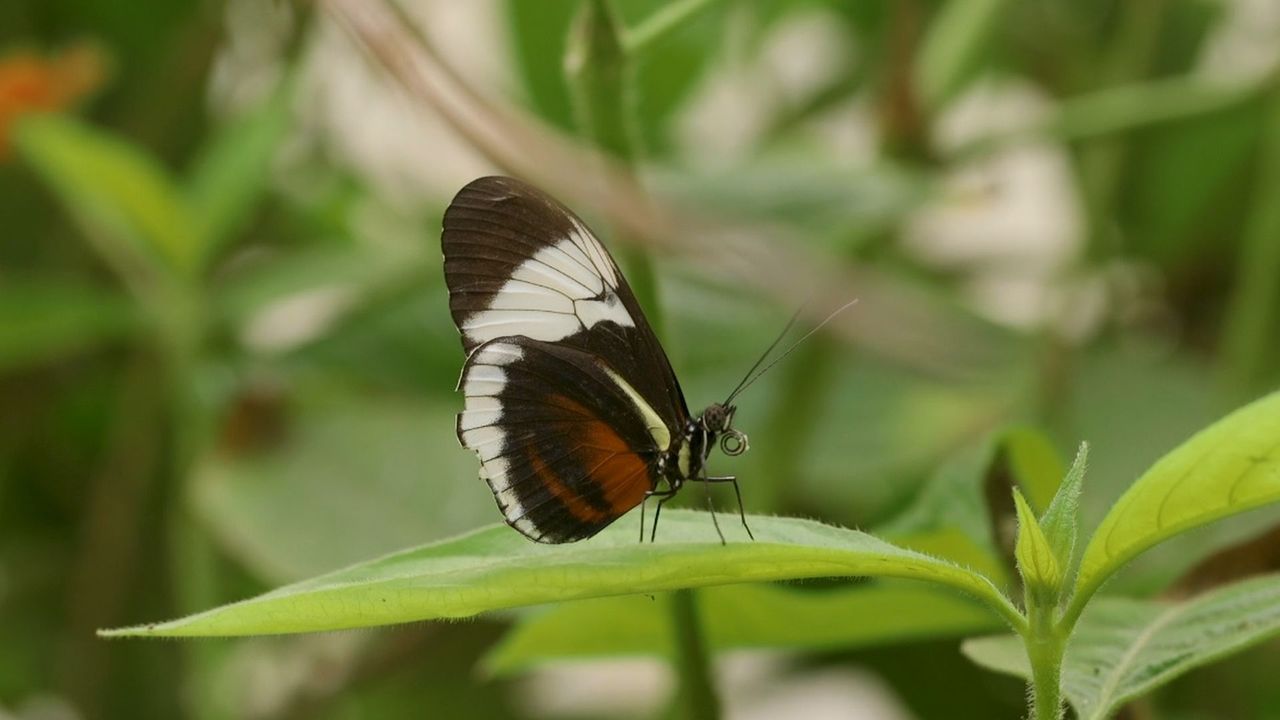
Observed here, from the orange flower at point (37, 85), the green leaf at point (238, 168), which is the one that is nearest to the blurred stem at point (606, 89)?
the green leaf at point (238, 168)

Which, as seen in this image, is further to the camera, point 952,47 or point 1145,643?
point 952,47

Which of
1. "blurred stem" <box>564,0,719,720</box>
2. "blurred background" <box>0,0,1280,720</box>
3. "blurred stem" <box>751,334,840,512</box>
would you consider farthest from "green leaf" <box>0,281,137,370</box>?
"blurred stem" <box>564,0,719,720</box>

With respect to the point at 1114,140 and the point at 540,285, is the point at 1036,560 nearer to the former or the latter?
the point at 540,285

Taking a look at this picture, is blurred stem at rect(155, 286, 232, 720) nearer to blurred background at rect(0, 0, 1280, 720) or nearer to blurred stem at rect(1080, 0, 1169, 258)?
blurred background at rect(0, 0, 1280, 720)

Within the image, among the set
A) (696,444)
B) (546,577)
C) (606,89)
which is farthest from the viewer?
(696,444)

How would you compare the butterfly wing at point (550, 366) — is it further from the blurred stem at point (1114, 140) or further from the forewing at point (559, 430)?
the blurred stem at point (1114, 140)

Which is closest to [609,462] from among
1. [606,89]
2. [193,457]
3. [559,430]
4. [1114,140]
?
[559,430]
